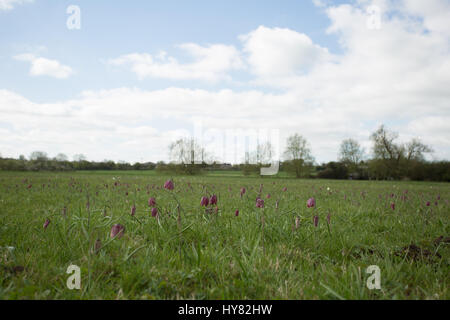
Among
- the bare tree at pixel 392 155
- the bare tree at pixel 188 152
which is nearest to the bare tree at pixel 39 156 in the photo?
the bare tree at pixel 188 152

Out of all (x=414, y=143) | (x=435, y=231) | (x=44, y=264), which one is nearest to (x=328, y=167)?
(x=414, y=143)

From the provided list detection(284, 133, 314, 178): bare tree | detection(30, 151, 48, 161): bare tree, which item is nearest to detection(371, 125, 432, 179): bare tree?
detection(284, 133, 314, 178): bare tree

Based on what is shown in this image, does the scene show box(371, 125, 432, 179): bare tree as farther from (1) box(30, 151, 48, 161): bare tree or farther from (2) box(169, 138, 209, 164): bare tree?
(1) box(30, 151, 48, 161): bare tree

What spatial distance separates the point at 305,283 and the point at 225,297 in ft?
2.05

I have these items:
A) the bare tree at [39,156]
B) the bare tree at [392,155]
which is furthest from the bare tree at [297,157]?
the bare tree at [39,156]

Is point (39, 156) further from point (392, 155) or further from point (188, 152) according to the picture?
point (392, 155)

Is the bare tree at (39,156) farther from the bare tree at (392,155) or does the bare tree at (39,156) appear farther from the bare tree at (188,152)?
the bare tree at (392,155)

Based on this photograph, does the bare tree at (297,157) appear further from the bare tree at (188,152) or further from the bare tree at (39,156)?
the bare tree at (39,156)

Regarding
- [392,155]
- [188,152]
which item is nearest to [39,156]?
[188,152]

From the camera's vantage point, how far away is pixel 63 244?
2559mm

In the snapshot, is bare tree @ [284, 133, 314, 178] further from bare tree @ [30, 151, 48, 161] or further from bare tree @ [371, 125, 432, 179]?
bare tree @ [30, 151, 48, 161]

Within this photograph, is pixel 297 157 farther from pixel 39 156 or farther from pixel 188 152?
pixel 39 156

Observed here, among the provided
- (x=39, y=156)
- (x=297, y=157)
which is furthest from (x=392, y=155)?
(x=39, y=156)
